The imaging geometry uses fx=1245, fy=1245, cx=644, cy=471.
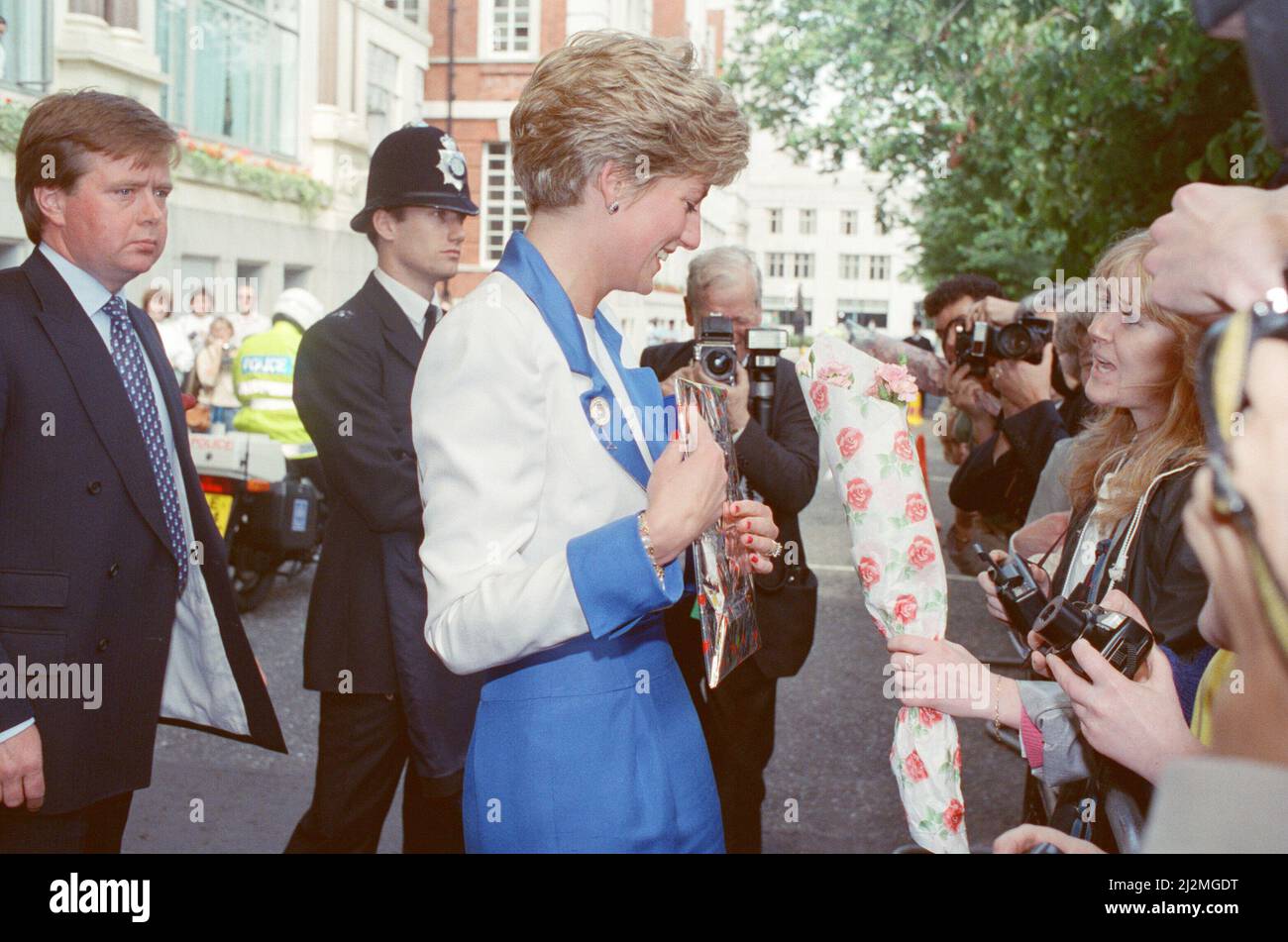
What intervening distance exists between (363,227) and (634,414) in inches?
81.2

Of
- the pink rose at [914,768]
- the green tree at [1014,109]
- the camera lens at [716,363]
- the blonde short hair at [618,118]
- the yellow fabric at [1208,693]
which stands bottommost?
the pink rose at [914,768]

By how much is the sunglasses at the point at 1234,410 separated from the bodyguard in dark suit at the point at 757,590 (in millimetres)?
2720

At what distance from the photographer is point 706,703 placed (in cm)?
396

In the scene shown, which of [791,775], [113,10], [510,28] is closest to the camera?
[791,775]

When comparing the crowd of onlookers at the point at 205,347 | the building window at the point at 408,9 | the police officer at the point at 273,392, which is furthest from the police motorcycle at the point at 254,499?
the building window at the point at 408,9

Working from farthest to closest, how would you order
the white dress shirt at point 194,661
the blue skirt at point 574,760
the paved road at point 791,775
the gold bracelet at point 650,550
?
the paved road at point 791,775
the white dress shirt at point 194,661
the blue skirt at point 574,760
the gold bracelet at point 650,550

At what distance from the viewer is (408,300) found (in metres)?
3.37

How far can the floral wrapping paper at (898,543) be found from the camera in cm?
238

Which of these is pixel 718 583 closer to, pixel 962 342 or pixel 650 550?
pixel 650 550

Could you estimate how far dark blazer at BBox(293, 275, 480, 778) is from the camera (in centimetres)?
303

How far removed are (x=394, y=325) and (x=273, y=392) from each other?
17.0ft

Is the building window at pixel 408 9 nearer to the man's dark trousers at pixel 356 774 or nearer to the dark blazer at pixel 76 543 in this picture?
the man's dark trousers at pixel 356 774

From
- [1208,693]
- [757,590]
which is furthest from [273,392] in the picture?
[1208,693]
